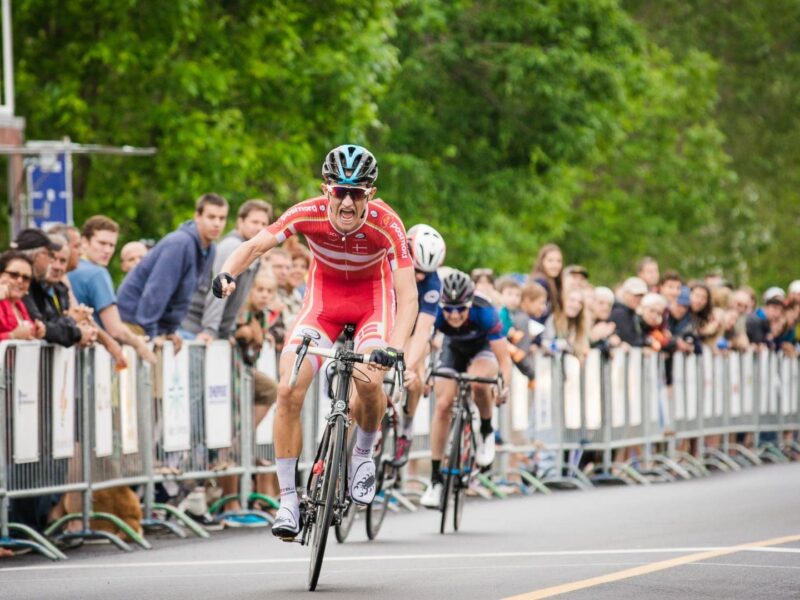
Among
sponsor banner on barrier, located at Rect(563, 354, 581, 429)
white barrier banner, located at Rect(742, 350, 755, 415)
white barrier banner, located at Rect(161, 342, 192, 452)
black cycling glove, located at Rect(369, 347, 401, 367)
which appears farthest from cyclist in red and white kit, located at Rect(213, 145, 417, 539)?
white barrier banner, located at Rect(742, 350, 755, 415)

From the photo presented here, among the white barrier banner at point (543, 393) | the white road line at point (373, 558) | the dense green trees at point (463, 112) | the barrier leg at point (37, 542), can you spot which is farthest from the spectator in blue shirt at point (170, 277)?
the dense green trees at point (463, 112)

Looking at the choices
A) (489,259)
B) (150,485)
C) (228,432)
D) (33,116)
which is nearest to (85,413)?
(150,485)

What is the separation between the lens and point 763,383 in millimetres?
25391

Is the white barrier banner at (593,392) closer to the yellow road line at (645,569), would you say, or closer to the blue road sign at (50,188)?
the blue road sign at (50,188)

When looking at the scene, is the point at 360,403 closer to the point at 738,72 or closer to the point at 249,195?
the point at 249,195

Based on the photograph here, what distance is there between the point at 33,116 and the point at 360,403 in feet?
60.9

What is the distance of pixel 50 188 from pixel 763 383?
380 inches

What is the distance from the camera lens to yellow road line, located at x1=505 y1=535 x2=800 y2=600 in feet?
31.7

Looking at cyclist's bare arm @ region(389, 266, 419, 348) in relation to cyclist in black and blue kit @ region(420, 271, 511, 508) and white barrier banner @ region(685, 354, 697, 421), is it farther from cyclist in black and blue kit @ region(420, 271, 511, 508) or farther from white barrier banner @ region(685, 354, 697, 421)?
white barrier banner @ region(685, 354, 697, 421)

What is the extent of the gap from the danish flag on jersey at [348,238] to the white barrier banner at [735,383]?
13862mm

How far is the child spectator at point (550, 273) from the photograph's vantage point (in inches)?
767

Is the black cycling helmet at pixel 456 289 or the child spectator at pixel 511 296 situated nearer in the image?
the black cycling helmet at pixel 456 289

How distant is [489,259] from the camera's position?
130 ft

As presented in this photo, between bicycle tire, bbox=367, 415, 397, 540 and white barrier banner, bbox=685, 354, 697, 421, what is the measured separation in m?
8.48
